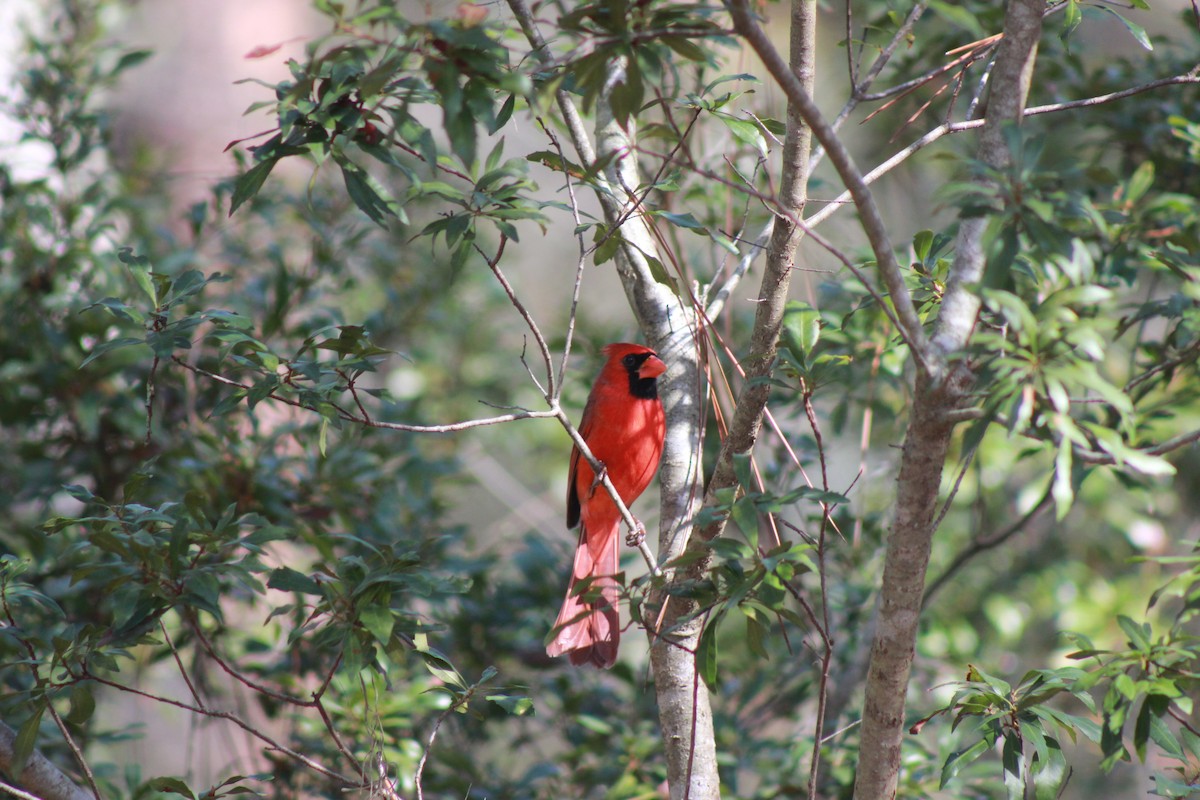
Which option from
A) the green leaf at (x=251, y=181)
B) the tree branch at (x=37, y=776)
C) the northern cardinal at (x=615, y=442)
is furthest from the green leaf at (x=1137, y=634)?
the tree branch at (x=37, y=776)

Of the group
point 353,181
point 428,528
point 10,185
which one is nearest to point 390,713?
point 428,528

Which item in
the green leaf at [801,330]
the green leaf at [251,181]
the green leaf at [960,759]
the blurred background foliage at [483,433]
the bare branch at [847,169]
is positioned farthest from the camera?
the green leaf at [801,330]

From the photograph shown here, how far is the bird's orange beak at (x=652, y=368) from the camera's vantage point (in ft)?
A: 7.85

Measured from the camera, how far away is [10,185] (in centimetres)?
337

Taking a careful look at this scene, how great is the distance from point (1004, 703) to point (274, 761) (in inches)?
75.9

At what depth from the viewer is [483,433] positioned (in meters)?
5.05

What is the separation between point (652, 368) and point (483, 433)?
2392 millimetres

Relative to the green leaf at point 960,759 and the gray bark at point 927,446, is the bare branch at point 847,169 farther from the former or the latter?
the green leaf at point 960,759

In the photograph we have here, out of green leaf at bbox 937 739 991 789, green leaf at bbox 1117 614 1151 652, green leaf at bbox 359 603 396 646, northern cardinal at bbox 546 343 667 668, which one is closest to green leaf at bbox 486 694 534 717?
green leaf at bbox 359 603 396 646

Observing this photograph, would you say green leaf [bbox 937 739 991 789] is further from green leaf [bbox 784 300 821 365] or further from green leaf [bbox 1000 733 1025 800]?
green leaf [bbox 784 300 821 365]

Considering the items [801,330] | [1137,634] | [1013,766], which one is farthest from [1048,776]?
[801,330]

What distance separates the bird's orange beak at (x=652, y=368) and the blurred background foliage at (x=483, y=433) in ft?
0.81

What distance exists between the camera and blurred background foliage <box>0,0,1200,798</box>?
4.98 ft

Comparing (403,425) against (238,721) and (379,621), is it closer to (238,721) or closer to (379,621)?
(379,621)
